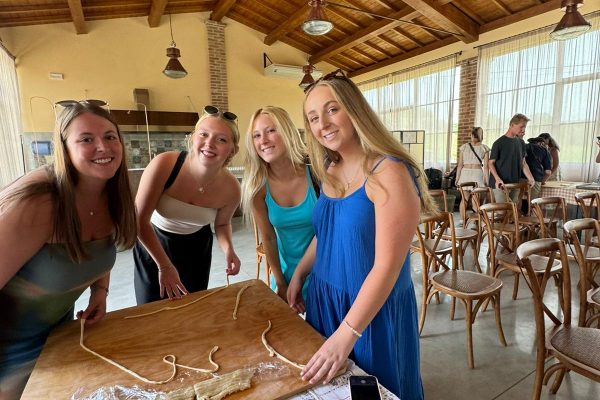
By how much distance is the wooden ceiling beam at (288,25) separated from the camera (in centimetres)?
772

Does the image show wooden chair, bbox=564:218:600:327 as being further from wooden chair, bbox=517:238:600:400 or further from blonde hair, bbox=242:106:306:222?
blonde hair, bbox=242:106:306:222

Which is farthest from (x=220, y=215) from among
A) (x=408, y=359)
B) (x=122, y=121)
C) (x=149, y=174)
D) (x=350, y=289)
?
(x=122, y=121)

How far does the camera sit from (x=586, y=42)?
5453 millimetres

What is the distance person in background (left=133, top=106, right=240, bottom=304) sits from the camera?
1.58 m

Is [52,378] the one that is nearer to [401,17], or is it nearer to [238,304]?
[238,304]

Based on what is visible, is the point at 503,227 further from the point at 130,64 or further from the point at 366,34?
the point at 130,64

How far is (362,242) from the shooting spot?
1.01m

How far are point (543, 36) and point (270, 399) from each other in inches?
294

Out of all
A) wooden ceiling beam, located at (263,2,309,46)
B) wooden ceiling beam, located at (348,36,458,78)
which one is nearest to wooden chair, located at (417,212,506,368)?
wooden ceiling beam, located at (348,36,458,78)

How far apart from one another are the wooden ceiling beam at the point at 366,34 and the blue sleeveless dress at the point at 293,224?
6.49 m

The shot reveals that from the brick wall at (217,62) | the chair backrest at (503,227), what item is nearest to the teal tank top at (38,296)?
the chair backrest at (503,227)

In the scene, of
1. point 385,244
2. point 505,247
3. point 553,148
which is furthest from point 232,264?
point 553,148

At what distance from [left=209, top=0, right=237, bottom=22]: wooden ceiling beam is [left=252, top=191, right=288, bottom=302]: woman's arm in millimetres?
7887

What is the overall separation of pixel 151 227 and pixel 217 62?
8.38 metres
